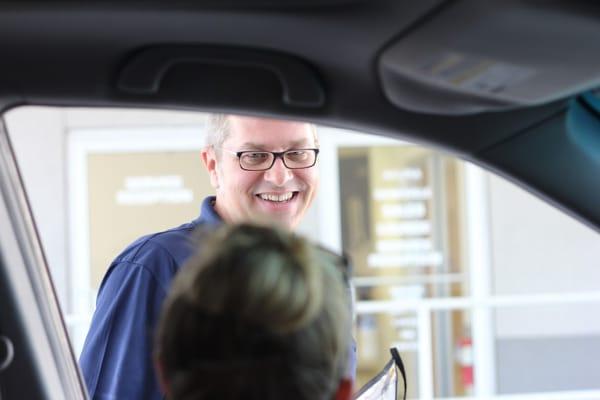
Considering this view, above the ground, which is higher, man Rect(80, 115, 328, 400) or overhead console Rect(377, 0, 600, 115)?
overhead console Rect(377, 0, 600, 115)

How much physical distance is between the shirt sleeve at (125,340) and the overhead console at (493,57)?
715 mm

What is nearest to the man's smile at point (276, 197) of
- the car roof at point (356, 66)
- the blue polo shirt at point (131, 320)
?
the blue polo shirt at point (131, 320)

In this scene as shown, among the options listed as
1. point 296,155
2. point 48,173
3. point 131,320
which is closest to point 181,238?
point 131,320

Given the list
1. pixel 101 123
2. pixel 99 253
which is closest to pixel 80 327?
pixel 99 253

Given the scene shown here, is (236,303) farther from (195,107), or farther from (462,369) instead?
(462,369)

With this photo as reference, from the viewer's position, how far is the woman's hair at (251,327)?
82cm

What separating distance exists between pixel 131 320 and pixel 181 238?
0.17 m

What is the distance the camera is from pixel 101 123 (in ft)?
19.9

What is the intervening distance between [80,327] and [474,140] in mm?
5305

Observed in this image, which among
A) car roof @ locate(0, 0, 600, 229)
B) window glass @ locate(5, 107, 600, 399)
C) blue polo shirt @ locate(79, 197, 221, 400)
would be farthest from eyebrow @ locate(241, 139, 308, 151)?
window glass @ locate(5, 107, 600, 399)

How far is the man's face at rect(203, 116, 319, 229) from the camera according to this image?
1.90 m

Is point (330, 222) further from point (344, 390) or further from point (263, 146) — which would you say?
point (344, 390)

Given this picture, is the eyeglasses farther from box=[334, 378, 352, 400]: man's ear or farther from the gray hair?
box=[334, 378, 352, 400]: man's ear

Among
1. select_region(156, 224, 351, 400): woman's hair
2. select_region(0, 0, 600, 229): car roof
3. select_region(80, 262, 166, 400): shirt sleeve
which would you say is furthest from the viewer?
select_region(80, 262, 166, 400): shirt sleeve
